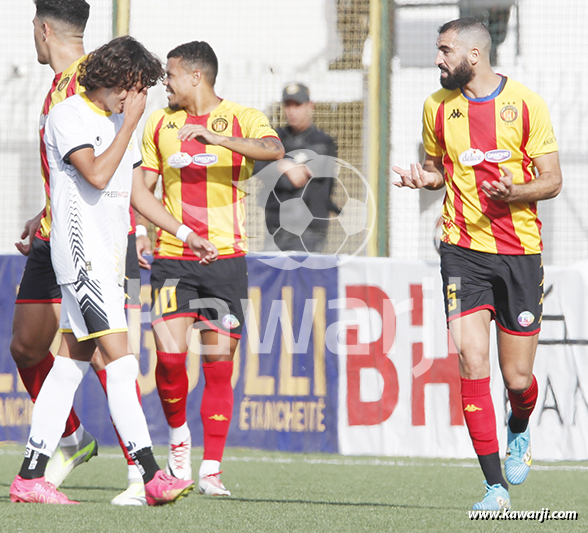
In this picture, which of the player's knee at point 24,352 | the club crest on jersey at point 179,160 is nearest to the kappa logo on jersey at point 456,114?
the club crest on jersey at point 179,160

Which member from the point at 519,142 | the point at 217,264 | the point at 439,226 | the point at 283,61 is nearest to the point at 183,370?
the point at 217,264

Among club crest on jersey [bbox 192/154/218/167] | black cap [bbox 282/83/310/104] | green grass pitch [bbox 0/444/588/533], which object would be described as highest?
black cap [bbox 282/83/310/104]

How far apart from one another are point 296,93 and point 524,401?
4.13 m

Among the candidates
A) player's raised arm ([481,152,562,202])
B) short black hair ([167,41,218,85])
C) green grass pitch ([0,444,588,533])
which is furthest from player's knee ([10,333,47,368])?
player's raised arm ([481,152,562,202])

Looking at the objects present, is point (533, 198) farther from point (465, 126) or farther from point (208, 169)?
point (208, 169)

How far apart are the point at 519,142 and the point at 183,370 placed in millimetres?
2175

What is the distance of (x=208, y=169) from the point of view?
5402 millimetres

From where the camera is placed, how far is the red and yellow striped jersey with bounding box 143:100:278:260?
5363 mm

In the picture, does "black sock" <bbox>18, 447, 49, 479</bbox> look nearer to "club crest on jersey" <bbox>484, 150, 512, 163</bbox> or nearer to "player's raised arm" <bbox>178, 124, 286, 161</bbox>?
"player's raised arm" <bbox>178, 124, 286, 161</bbox>

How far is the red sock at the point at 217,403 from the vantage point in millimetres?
5234

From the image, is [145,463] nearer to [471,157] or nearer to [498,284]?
[498,284]

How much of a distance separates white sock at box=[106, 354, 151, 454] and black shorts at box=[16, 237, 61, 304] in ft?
2.81

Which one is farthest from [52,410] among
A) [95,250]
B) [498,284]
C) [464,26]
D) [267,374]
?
[267,374]

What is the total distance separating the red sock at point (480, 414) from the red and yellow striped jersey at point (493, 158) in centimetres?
68
